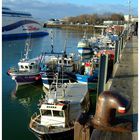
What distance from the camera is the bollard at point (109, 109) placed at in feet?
17.8

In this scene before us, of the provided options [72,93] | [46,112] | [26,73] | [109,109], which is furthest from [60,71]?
[109,109]

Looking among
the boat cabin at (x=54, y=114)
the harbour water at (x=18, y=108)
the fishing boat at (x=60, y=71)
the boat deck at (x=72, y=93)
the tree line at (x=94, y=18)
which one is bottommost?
the harbour water at (x=18, y=108)

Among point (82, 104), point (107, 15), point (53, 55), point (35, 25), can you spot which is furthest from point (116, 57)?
point (107, 15)

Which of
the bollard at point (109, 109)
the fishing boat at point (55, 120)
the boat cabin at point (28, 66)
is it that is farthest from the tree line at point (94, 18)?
the bollard at point (109, 109)

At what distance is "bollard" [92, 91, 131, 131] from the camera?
17.8 feet

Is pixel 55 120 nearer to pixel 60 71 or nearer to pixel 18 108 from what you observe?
pixel 18 108

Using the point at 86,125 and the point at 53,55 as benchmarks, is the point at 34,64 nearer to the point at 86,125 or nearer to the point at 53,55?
the point at 53,55

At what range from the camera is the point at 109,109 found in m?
5.56

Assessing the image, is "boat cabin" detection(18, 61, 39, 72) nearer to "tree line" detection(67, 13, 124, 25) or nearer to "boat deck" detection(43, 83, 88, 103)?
"boat deck" detection(43, 83, 88, 103)

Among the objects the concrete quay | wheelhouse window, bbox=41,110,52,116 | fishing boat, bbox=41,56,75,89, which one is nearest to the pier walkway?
the concrete quay

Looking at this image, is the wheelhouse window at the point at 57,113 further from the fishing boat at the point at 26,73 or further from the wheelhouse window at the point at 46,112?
the fishing boat at the point at 26,73

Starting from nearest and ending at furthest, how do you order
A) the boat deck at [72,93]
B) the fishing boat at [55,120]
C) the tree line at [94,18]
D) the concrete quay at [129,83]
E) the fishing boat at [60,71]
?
the concrete quay at [129,83]
the fishing boat at [55,120]
the boat deck at [72,93]
the fishing boat at [60,71]
the tree line at [94,18]

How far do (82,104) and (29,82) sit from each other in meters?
8.95

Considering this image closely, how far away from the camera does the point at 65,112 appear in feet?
38.7
